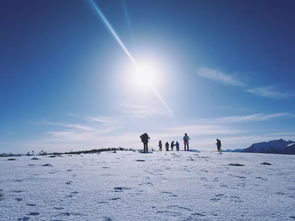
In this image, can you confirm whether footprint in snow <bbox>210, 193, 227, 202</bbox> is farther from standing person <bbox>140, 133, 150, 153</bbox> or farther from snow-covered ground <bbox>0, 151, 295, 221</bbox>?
standing person <bbox>140, 133, 150, 153</bbox>

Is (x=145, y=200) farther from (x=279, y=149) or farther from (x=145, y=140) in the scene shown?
(x=279, y=149)

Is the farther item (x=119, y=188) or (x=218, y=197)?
(x=119, y=188)

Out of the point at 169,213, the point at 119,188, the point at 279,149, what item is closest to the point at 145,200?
the point at 169,213

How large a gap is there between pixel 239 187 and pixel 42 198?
409 cm

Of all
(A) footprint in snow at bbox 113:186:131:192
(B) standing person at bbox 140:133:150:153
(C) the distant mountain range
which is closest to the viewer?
(A) footprint in snow at bbox 113:186:131:192

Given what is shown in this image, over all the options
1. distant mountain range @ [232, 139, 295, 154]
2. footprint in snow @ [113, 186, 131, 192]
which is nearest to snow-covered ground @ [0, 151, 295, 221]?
footprint in snow @ [113, 186, 131, 192]

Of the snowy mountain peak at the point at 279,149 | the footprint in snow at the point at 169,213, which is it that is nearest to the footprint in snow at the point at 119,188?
the footprint in snow at the point at 169,213

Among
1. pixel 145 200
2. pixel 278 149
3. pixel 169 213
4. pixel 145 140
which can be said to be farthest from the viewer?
pixel 278 149

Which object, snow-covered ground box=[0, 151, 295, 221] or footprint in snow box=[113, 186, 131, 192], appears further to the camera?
footprint in snow box=[113, 186, 131, 192]

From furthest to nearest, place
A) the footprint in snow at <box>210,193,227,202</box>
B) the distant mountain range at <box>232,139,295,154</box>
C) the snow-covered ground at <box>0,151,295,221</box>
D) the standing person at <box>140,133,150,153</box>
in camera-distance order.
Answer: the distant mountain range at <box>232,139,295,154</box>
the standing person at <box>140,133,150,153</box>
the footprint in snow at <box>210,193,227,202</box>
the snow-covered ground at <box>0,151,295,221</box>

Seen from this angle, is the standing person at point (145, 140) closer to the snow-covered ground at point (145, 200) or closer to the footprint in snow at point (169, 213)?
the snow-covered ground at point (145, 200)

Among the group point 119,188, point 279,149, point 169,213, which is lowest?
point 169,213

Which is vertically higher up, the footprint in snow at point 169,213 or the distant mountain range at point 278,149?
the distant mountain range at point 278,149

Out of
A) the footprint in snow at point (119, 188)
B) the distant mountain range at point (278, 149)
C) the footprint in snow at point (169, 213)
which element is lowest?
the footprint in snow at point (169, 213)
